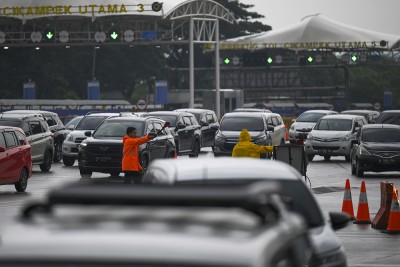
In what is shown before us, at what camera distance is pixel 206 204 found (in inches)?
201

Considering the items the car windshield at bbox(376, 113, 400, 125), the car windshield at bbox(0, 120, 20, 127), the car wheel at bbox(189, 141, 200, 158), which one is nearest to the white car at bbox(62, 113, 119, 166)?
the car windshield at bbox(0, 120, 20, 127)

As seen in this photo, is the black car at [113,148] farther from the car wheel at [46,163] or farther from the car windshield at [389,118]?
the car windshield at [389,118]

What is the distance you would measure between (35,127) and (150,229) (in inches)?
1349

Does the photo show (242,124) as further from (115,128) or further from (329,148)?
(115,128)

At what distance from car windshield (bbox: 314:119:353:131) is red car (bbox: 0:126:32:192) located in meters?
17.6

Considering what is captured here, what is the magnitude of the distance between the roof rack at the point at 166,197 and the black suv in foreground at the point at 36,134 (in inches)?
1282

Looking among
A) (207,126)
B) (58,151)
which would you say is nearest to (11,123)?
(58,151)

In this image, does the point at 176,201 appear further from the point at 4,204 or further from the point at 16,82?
the point at 16,82

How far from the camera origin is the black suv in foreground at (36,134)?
125 ft

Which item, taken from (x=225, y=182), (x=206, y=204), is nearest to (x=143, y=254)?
(x=206, y=204)

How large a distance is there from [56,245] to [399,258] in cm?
1269

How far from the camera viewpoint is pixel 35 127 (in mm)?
38844

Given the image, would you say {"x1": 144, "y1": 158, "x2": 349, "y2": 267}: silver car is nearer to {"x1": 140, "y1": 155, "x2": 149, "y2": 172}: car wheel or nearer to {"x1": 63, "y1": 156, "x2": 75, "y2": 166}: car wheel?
{"x1": 140, "y1": 155, "x2": 149, "y2": 172}: car wheel

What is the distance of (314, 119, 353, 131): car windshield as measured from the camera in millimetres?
46031
